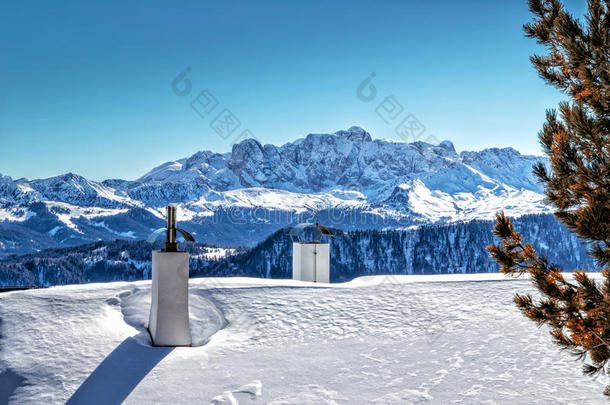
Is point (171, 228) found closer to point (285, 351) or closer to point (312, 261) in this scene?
point (285, 351)

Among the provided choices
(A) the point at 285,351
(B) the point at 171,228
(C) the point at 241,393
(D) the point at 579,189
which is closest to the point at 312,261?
(A) the point at 285,351

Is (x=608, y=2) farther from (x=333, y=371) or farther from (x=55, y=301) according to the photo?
(x=55, y=301)

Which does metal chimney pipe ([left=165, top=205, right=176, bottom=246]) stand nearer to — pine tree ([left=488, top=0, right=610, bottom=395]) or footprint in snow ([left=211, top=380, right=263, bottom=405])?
footprint in snow ([left=211, top=380, right=263, bottom=405])

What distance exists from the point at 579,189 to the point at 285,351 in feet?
16.5

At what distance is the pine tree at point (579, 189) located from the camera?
15.0 ft

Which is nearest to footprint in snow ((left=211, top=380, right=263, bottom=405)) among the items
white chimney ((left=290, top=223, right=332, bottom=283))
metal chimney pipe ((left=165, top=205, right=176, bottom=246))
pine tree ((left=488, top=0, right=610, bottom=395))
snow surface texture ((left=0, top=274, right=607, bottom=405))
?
snow surface texture ((left=0, top=274, right=607, bottom=405))

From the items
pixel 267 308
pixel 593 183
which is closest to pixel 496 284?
pixel 267 308

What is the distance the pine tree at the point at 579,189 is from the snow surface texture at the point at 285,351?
1.89m

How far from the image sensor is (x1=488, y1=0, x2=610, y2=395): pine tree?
4559 mm

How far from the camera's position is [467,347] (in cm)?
805

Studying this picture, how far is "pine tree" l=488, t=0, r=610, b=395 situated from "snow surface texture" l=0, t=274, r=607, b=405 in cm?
189

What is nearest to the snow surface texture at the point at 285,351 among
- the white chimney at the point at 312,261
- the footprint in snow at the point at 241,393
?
the footprint in snow at the point at 241,393

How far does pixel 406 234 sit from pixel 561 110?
184 meters

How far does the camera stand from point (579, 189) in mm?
4742
